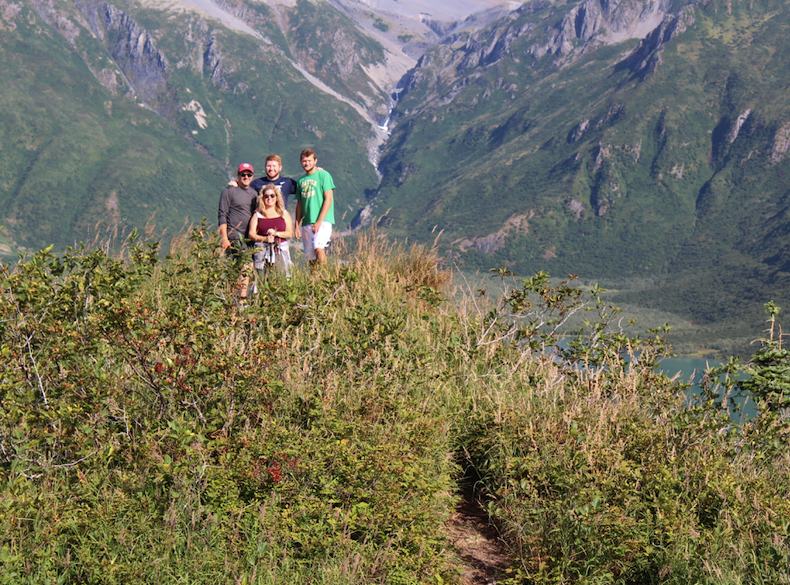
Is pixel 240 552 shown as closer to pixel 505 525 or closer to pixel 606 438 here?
pixel 505 525

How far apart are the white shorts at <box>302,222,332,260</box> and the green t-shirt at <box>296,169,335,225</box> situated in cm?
12

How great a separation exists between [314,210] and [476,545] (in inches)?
255

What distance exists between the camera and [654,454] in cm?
533

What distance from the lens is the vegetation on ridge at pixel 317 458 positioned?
396 centimetres

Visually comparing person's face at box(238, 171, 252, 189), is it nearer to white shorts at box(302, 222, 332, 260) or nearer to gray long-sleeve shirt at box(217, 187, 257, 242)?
gray long-sleeve shirt at box(217, 187, 257, 242)

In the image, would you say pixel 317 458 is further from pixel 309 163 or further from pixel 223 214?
pixel 309 163

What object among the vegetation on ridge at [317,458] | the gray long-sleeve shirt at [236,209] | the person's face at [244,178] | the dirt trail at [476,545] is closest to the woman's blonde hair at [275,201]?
the gray long-sleeve shirt at [236,209]

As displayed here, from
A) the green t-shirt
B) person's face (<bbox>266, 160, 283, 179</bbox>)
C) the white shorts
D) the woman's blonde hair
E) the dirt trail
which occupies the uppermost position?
person's face (<bbox>266, 160, 283, 179</bbox>)

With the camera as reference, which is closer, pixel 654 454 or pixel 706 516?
pixel 706 516

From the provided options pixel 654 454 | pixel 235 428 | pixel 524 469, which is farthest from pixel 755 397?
pixel 235 428

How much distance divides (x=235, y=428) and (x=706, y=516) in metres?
3.84

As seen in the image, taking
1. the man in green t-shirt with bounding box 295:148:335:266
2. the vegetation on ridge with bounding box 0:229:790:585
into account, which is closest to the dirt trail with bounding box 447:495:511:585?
the vegetation on ridge with bounding box 0:229:790:585

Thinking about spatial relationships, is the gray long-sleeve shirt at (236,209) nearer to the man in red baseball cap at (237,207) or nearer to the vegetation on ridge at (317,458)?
the man in red baseball cap at (237,207)

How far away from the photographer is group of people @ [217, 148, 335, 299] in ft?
30.3
